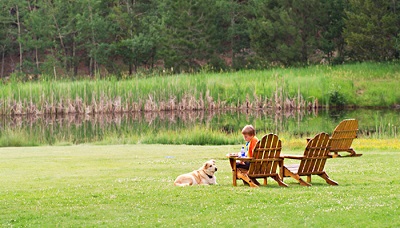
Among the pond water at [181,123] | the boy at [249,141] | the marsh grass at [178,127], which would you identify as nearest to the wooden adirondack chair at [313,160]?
the boy at [249,141]

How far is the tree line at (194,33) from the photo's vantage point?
54562 mm

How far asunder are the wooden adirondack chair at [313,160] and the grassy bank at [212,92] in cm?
2873

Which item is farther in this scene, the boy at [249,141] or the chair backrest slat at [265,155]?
the boy at [249,141]

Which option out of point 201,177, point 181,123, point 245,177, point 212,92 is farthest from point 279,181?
point 212,92

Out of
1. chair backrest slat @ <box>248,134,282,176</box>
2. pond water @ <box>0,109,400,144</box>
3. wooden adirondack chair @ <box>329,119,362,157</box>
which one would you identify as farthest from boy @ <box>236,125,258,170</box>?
pond water @ <box>0,109,400,144</box>

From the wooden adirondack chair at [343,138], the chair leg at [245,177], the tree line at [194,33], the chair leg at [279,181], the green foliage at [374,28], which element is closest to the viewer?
the chair leg at [245,177]

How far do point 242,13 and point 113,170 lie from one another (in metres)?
52.7

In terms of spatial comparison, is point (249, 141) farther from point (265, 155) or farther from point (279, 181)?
point (279, 181)

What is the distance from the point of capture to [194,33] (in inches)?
2399

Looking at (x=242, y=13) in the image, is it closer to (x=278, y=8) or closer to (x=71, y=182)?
(x=278, y=8)

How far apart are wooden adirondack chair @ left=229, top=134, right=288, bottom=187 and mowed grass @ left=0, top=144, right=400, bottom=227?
0.22 m

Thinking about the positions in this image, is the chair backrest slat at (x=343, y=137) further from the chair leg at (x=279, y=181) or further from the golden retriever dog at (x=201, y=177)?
the golden retriever dog at (x=201, y=177)

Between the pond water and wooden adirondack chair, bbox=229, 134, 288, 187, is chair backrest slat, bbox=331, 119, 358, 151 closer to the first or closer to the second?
wooden adirondack chair, bbox=229, 134, 288, 187

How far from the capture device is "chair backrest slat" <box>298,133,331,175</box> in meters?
12.7
